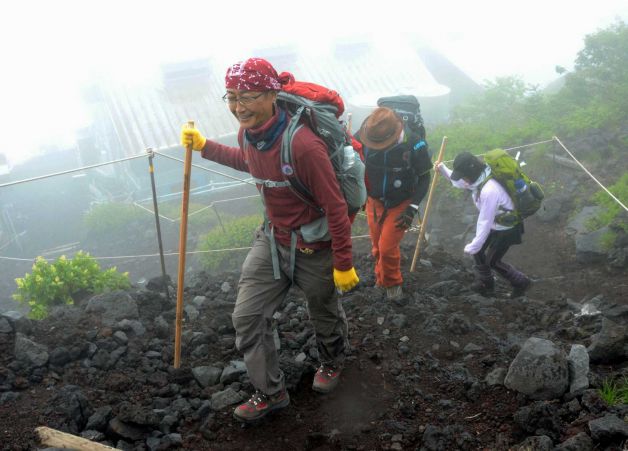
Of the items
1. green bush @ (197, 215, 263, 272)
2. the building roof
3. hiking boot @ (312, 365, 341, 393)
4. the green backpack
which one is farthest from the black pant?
the building roof

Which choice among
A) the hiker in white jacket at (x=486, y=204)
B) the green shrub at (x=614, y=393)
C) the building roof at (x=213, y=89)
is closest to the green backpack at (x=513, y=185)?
Answer: the hiker in white jacket at (x=486, y=204)

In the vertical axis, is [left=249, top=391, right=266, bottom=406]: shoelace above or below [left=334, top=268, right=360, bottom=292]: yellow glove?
below

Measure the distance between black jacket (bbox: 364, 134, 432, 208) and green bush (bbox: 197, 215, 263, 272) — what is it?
5894 mm

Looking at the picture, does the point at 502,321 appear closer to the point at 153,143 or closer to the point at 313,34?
the point at 153,143

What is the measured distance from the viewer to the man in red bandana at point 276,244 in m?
3.50

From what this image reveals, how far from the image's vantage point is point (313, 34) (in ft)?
78.6

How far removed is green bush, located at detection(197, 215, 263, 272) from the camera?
11344mm

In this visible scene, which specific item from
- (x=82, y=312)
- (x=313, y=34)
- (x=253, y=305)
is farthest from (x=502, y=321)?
(x=313, y=34)

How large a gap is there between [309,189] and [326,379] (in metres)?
1.59

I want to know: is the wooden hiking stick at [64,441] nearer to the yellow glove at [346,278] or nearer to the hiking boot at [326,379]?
the hiking boot at [326,379]

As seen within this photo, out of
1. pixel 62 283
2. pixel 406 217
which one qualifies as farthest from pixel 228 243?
pixel 406 217

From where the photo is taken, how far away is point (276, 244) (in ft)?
13.1

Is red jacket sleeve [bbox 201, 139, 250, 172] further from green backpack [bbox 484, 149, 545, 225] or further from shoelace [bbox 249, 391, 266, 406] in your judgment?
green backpack [bbox 484, 149, 545, 225]

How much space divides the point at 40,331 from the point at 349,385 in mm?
2949
